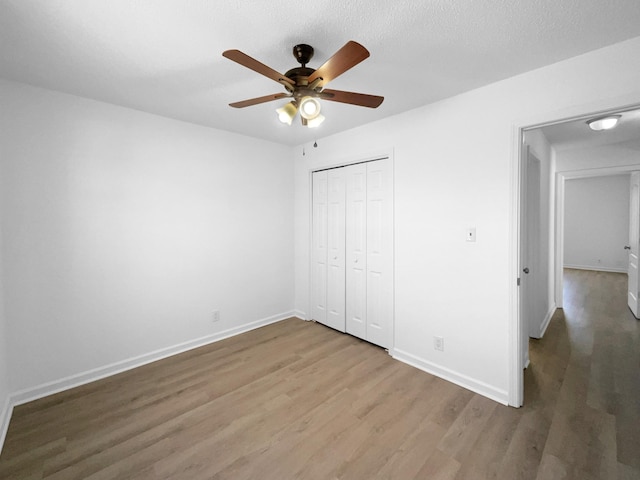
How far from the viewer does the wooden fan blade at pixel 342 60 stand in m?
1.22

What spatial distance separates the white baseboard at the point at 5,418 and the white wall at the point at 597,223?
10.7 m

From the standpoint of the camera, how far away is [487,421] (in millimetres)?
1968

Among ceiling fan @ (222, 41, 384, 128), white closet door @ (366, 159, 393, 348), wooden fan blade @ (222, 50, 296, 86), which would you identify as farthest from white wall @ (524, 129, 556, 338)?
wooden fan blade @ (222, 50, 296, 86)

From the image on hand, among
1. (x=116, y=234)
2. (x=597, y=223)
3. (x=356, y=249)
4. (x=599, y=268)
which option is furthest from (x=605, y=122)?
(x=599, y=268)

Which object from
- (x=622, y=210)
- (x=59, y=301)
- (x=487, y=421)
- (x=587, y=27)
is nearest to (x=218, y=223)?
(x=59, y=301)

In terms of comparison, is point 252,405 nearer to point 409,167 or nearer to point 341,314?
point 341,314

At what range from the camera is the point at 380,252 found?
3.10 metres

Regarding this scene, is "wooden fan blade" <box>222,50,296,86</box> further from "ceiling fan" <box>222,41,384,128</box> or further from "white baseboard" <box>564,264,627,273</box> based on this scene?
"white baseboard" <box>564,264,627,273</box>

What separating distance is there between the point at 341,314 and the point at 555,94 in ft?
9.51

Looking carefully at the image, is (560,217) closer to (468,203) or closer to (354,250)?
(468,203)

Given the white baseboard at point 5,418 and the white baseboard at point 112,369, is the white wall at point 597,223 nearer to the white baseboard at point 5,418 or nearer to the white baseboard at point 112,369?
the white baseboard at point 112,369

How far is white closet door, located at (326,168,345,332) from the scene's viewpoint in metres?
3.52

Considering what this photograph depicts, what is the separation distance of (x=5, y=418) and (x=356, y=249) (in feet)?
10.6

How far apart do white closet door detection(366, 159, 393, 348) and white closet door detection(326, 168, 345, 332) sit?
0.41 metres
